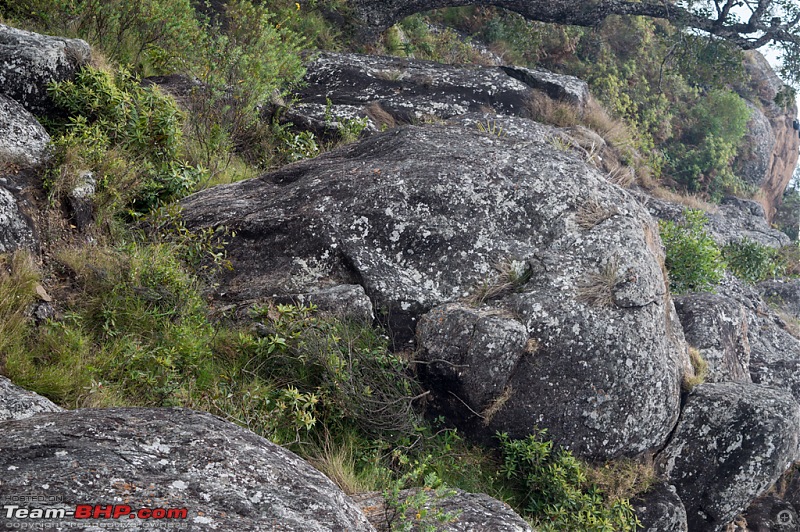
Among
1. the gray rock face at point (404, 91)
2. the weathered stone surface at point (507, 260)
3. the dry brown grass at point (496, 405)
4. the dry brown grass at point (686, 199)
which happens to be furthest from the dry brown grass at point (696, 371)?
the dry brown grass at point (686, 199)

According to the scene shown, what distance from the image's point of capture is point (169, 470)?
353cm

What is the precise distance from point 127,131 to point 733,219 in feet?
47.3

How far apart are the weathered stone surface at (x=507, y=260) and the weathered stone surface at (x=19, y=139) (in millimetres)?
1492

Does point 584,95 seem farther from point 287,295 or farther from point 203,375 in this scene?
point 203,375

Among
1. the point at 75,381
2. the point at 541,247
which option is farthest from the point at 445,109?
the point at 75,381

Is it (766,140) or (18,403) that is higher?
(766,140)

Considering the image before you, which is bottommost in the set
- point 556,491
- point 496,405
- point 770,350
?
point 556,491

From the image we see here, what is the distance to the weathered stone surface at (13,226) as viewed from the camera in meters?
5.53

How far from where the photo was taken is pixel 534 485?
6.20 m

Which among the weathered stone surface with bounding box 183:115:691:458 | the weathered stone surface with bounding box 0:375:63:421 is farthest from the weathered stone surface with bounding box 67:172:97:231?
the weathered stone surface with bounding box 0:375:63:421

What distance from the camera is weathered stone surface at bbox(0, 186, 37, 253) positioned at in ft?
18.1

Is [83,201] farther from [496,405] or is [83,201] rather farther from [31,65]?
[496,405]

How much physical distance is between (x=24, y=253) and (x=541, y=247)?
178 inches

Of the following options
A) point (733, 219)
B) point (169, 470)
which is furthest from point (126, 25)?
point (733, 219)
